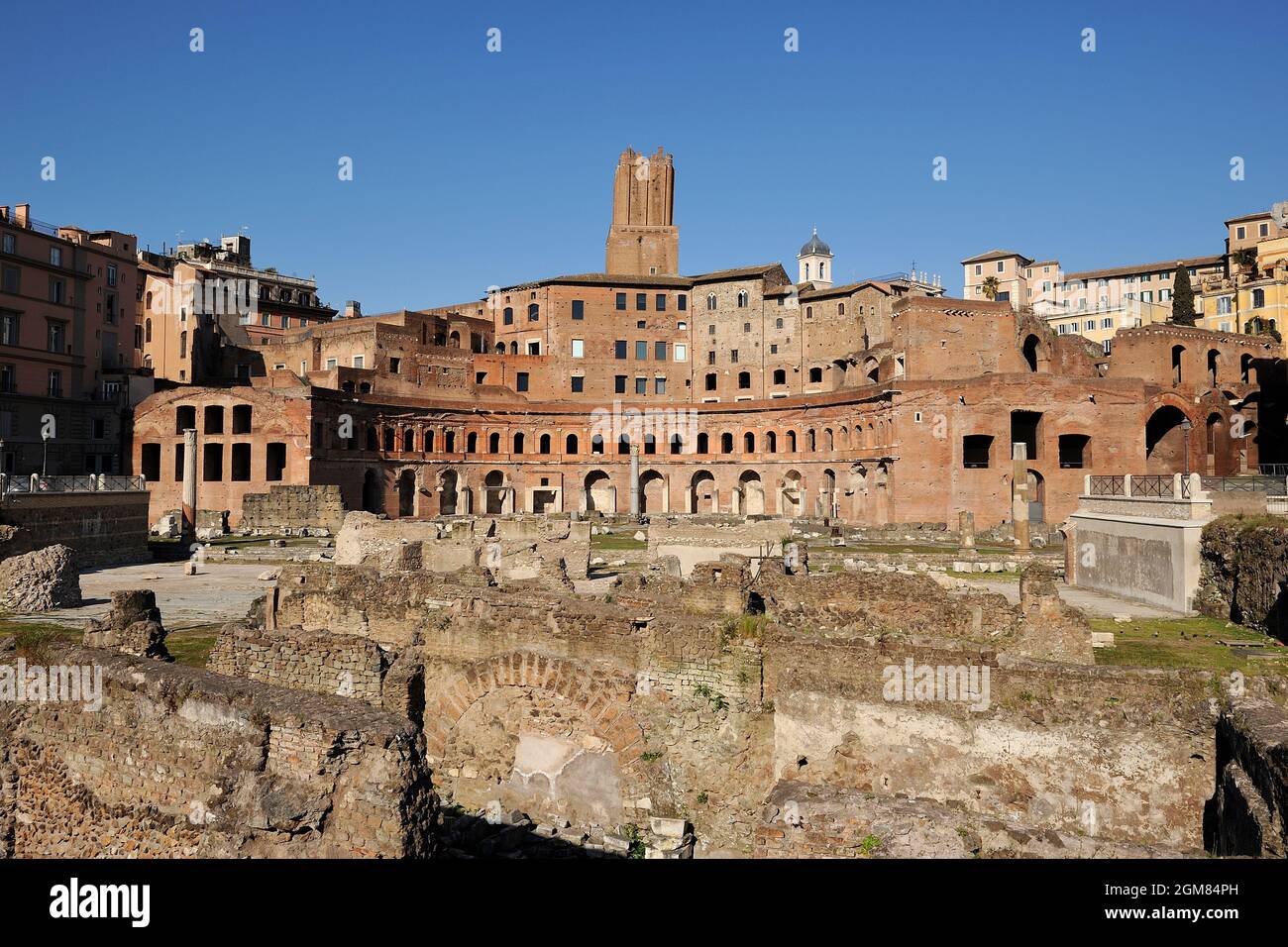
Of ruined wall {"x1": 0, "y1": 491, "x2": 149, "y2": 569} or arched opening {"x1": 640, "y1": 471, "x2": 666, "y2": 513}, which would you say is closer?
ruined wall {"x1": 0, "y1": 491, "x2": 149, "y2": 569}

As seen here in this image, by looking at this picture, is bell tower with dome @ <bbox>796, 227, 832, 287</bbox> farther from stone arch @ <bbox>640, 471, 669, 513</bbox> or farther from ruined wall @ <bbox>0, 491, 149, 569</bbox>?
ruined wall @ <bbox>0, 491, 149, 569</bbox>

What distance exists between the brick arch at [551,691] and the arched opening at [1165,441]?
55462 millimetres

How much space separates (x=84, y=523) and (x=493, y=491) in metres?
35.9

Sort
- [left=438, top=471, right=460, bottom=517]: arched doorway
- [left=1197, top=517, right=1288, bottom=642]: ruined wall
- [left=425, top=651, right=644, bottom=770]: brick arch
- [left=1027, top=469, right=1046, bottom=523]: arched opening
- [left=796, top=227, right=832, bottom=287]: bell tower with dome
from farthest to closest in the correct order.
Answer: [left=796, top=227, right=832, bottom=287]: bell tower with dome
[left=438, top=471, right=460, bottom=517]: arched doorway
[left=1027, top=469, right=1046, bottom=523]: arched opening
[left=1197, top=517, right=1288, bottom=642]: ruined wall
[left=425, top=651, right=644, bottom=770]: brick arch

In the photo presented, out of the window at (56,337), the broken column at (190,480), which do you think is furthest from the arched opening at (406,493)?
the window at (56,337)

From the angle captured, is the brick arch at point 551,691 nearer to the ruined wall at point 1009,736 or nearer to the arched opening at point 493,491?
the ruined wall at point 1009,736

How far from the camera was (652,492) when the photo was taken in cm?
7019

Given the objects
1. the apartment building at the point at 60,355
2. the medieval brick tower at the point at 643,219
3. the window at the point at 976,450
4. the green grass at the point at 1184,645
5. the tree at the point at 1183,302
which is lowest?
the green grass at the point at 1184,645

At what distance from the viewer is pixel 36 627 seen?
59.7 ft

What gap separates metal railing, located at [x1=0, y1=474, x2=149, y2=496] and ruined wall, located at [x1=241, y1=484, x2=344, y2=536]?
30.2ft

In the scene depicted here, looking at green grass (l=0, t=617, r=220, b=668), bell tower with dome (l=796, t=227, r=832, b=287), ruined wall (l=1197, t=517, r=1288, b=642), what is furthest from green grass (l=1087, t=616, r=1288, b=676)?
bell tower with dome (l=796, t=227, r=832, b=287)

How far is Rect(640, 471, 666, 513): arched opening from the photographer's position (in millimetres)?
69625

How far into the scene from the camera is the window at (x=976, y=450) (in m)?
54.7

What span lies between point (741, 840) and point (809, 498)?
53.9 meters
